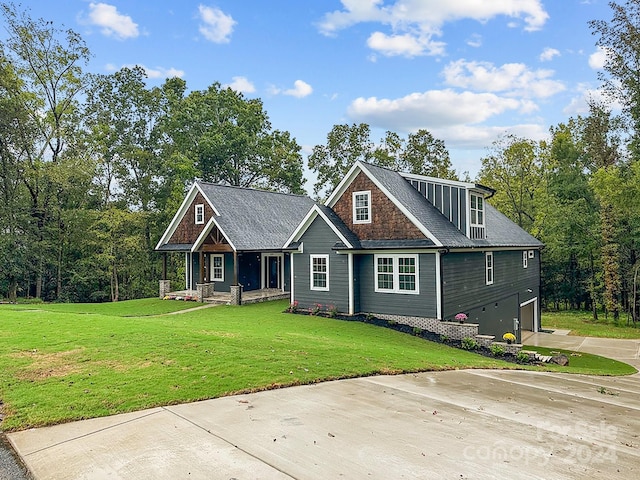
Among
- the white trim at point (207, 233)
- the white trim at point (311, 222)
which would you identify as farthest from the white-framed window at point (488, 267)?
the white trim at point (207, 233)

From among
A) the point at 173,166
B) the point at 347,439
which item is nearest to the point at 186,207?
the point at 173,166

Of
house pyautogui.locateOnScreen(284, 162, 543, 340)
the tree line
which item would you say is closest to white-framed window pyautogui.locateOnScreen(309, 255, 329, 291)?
house pyautogui.locateOnScreen(284, 162, 543, 340)

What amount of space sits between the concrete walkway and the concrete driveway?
0.05ft

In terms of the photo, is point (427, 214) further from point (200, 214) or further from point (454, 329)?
point (200, 214)

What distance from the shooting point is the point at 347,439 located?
527 cm

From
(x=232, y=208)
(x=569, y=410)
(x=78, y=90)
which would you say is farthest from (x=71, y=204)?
(x=569, y=410)

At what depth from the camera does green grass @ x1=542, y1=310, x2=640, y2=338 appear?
80.9 ft

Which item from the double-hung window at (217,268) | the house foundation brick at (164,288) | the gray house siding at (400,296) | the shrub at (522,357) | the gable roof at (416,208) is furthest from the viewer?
the house foundation brick at (164,288)

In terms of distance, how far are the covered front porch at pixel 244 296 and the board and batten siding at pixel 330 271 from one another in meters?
3.82

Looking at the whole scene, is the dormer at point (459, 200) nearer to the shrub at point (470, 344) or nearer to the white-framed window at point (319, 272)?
the shrub at point (470, 344)

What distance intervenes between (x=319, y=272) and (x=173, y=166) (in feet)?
67.8

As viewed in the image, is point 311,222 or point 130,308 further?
point 130,308

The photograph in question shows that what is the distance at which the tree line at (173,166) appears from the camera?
2881cm

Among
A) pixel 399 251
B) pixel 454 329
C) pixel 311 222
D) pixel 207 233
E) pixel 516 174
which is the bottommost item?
pixel 454 329
